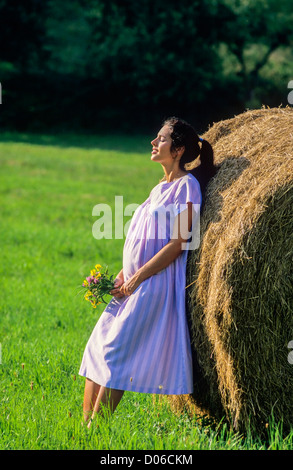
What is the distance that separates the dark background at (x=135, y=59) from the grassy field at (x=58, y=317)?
12056mm

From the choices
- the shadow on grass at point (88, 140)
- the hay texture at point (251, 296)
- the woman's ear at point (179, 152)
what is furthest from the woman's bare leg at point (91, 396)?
the shadow on grass at point (88, 140)

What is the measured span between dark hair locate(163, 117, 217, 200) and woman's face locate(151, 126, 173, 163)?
28 mm

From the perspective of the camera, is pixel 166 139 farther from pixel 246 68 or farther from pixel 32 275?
pixel 246 68

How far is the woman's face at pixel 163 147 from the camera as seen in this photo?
14.1 feet

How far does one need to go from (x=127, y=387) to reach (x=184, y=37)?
90.3 ft

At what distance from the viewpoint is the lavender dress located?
401cm

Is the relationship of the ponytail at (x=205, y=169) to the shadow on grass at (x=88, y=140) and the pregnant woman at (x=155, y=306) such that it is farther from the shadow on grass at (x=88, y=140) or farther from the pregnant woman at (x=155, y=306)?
the shadow on grass at (x=88, y=140)

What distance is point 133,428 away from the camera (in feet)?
12.6

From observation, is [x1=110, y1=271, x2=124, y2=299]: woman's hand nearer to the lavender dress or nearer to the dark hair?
the lavender dress

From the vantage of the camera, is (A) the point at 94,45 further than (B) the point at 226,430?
Yes

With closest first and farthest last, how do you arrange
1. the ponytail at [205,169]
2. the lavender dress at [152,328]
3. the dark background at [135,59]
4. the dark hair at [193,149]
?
the lavender dress at [152,328], the dark hair at [193,149], the ponytail at [205,169], the dark background at [135,59]

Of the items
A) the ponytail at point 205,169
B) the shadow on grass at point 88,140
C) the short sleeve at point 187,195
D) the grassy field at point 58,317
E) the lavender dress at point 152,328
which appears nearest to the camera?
the grassy field at point 58,317

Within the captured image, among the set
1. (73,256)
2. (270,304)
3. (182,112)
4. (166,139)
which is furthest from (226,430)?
(182,112)

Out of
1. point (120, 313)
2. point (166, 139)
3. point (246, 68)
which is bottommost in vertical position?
point (120, 313)
